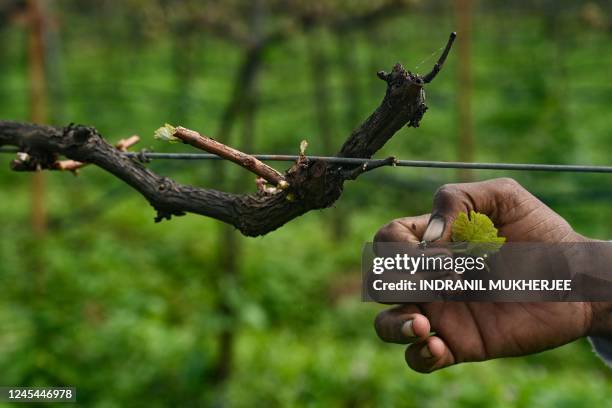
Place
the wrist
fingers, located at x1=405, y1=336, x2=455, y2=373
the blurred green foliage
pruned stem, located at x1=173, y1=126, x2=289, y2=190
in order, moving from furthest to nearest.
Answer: the blurred green foliage, the wrist, fingers, located at x1=405, y1=336, x2=455, y2=373, pruned stem, located at x1=173, y1=126, x2=289, y2=190

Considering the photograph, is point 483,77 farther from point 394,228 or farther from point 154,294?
point 394,228

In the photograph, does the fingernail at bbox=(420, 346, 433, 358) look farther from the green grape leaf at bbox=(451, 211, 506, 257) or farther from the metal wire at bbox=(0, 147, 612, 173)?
the metal wire at bbox=(0, 147, 612, 173)

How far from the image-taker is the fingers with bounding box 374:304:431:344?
1.16m

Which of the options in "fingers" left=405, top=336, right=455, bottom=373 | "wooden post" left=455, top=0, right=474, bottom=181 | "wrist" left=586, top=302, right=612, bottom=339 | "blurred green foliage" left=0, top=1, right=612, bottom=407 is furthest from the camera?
"wooden post" left=455, top=0, right=474, bottom=181

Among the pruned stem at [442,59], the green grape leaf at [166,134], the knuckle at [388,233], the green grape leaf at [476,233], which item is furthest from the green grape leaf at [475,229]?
the green grape leaf at [166,134]

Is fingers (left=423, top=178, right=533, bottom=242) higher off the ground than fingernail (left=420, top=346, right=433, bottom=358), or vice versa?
fingers (left=423, top=178, right=533, bottom=242)

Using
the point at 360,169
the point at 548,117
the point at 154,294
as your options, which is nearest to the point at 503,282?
the point at 360,169

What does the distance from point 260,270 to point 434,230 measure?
4.00 metres

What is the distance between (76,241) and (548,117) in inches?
242

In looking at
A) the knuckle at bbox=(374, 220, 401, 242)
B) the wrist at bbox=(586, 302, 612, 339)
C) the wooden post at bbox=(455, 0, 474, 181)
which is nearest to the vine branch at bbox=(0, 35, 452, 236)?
the knuckle at bbox=(374, 220, 401, 242)

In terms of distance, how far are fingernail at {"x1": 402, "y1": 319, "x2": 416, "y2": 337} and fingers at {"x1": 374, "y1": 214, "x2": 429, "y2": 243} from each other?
0.49ft

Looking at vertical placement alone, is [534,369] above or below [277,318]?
below

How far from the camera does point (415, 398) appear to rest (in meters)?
3.38

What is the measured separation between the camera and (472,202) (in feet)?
4.11
